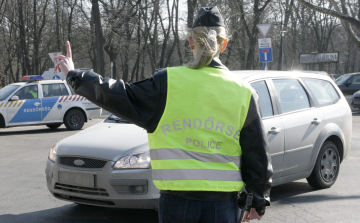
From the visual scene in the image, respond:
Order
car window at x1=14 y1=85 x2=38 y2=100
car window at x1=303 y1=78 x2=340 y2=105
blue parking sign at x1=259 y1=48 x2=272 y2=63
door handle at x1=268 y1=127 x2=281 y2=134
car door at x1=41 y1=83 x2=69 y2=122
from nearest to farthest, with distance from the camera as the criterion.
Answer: door handle at x1=268 y1=127 x2=281 y2=134
car window at x1=303 y1=78 x2=340 y2=105
car window at x1=14 y1=85 x2=38 y2=100
car door at x1=41 y1=83 x2=69 y2=122
blue parking sign at x1=259 y1=48 x2=272 y2=63

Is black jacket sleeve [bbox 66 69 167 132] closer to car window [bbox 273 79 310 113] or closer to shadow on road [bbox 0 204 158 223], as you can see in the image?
shadow on road [bbox 0 204 158 223]

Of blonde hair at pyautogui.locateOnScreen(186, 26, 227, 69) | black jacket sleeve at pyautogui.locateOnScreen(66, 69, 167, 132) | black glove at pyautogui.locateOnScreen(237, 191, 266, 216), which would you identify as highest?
blonde hair at pyautogui.locateOnScreen(186, 26, 227, 69)

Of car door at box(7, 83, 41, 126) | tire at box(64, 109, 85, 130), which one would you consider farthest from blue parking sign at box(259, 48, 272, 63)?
car door at box(7, 83, 41, 126)

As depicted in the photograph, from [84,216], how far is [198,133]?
132 inches

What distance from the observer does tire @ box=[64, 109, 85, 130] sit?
14336 millimetres

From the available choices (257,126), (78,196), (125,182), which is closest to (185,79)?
(257,126)

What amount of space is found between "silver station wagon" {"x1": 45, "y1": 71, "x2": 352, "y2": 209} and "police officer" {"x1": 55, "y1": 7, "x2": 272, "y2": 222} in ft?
7.44

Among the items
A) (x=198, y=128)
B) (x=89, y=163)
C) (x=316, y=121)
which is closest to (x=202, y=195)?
(x=198, y=128)

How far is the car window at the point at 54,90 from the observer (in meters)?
14.2

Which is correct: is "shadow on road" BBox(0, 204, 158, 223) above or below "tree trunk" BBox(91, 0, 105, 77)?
below

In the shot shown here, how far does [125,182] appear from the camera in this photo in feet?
14.1

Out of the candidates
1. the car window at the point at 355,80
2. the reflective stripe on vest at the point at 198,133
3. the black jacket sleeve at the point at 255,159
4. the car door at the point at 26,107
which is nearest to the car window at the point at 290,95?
the black jacket sleeve at the point at 255,159

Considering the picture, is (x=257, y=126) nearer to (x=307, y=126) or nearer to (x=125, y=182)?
(x=125, y=182)

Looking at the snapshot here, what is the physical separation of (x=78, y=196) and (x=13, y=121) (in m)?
9.97
